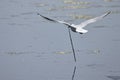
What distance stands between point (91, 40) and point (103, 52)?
1438mm

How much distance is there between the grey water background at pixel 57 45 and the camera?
12680 mm

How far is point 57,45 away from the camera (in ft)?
49.9

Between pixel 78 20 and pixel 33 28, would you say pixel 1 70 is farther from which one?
pixel 78 20

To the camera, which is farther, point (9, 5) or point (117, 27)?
point (9, 5)

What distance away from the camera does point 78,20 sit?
18.9 meters

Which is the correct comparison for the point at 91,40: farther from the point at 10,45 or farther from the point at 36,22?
the point at 36,22

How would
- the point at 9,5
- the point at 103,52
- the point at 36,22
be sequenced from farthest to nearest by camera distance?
the point at 9,5 < the point at 36,22 < the point at 103,52

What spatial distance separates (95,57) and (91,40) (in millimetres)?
1941

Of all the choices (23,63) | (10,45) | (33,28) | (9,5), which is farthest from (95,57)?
(9,5)

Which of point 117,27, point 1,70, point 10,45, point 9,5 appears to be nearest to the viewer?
point 1,70

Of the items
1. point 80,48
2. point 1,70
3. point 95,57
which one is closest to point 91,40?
point 80,48

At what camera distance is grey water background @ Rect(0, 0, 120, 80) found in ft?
41.6

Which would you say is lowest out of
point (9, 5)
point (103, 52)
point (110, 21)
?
point (9, 5)

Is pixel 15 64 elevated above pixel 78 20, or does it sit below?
above
